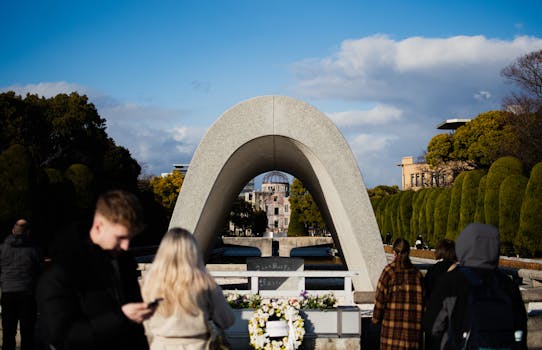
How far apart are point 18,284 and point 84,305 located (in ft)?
14.9

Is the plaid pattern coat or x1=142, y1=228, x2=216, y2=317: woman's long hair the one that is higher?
x1=142, y1=228, x2=216, y2=317: woman's long hair

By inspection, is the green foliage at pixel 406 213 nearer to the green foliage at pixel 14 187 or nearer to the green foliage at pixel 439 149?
the green foliage at pixel 439 149

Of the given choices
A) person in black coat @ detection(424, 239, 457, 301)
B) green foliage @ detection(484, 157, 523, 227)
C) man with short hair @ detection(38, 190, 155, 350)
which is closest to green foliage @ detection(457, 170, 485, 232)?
green foliage @ detection(484, 157, 523, 227)

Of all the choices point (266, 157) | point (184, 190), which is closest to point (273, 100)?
point (184, 190)

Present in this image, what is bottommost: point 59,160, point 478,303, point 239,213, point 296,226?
point 478,303

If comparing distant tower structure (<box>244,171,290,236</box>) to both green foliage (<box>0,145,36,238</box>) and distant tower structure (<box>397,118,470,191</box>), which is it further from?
green foliage (<box>0,145,36,238</box>)

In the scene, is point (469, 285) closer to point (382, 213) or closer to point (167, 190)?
point (382, 213)

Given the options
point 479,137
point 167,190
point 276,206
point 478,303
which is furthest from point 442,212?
point 276,206

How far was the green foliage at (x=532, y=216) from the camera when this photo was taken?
21906mm

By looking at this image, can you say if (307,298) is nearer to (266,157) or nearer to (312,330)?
(312,330)

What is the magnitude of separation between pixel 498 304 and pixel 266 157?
10418 millimetres

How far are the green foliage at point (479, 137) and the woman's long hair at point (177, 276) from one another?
42.2 metres

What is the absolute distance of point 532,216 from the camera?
72.4 ft

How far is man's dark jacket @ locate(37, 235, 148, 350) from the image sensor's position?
8.69 feet
